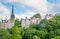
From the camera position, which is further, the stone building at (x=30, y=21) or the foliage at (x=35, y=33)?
the stone building at (x=30, y=21)

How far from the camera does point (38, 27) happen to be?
7062 centimetres

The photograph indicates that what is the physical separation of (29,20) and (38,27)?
45.0 meters

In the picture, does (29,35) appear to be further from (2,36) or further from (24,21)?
(24,21)

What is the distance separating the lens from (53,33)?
181ft

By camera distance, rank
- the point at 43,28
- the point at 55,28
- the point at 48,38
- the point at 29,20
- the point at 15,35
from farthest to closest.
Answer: the point at 29,20 < the point at 43,28 < the point at 55,28 < the point at 48,38 < the point at 15,35

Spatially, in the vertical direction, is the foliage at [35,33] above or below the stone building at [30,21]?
below

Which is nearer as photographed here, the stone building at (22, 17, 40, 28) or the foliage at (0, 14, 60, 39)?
the foliage at (0, 14, 60, 39)

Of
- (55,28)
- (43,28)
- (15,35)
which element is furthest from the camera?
(43,28)

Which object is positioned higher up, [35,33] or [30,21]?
[30,21]

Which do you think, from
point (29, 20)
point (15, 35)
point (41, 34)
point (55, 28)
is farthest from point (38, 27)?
point (29, 20)

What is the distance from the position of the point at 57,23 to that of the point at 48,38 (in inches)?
489

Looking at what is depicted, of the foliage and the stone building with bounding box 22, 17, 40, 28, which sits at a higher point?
the stone building with bounding box 22, 17, 40, 28

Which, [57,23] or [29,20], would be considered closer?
[57,23]

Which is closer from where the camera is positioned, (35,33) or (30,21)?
(35,33)
